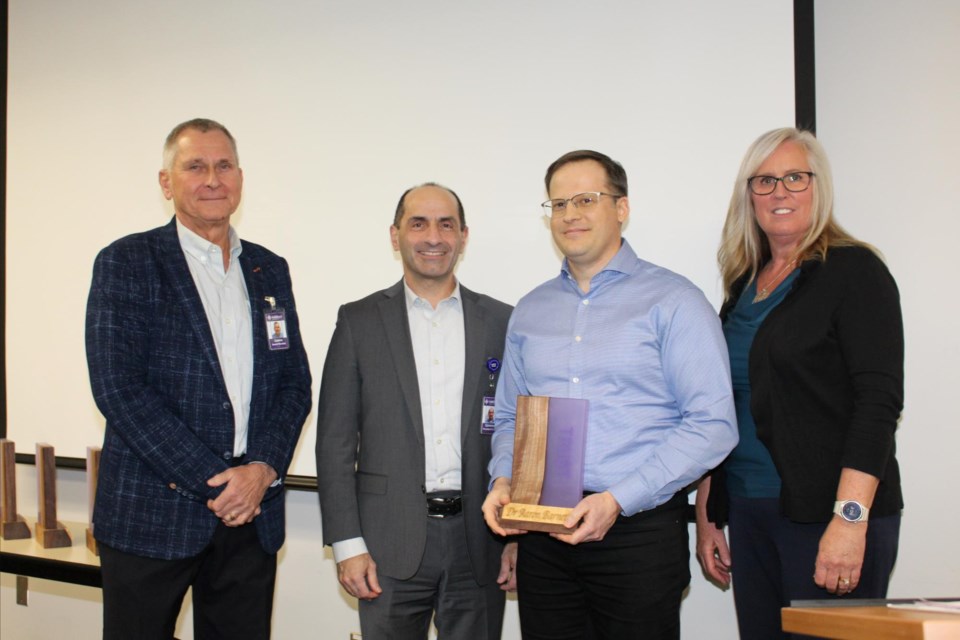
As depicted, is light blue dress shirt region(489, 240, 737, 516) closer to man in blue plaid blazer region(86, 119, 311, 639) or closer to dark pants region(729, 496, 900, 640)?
dark pants region(729, 496, 900, 640)

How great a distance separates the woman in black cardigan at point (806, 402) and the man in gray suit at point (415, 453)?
726mm

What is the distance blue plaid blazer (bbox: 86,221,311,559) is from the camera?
6.86 feet

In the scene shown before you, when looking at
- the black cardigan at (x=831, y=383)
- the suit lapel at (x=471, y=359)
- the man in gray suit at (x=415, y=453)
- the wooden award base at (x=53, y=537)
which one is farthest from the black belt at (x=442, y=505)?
the wooden award base at (x=53, y=537)

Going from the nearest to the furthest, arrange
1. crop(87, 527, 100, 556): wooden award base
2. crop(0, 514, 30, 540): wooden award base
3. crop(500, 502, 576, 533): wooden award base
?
crop(500, 502, 576, 533): wooden award base
crop(87, 527, 100, 556): wooden award base
crop(0, 514, 30, 540): wooden award base

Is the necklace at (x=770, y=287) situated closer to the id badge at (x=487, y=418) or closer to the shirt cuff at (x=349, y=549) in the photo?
the id badge at (x=487, y=418)

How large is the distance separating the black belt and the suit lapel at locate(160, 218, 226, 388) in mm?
704

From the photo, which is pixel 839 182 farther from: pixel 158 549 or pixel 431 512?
pixel 158 549

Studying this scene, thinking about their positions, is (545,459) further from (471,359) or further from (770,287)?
(770,287)

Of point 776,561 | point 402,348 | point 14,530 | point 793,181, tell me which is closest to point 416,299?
point 402,348

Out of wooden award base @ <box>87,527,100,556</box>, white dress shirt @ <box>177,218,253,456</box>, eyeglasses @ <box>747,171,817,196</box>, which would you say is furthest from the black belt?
wooden award base @ <box>87,527,100,556</box>

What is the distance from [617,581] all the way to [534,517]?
293mm

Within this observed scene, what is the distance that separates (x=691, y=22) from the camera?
271 cm

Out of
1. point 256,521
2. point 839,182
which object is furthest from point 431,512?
point 839,182

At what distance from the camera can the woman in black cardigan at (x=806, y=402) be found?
1847 millimetres
